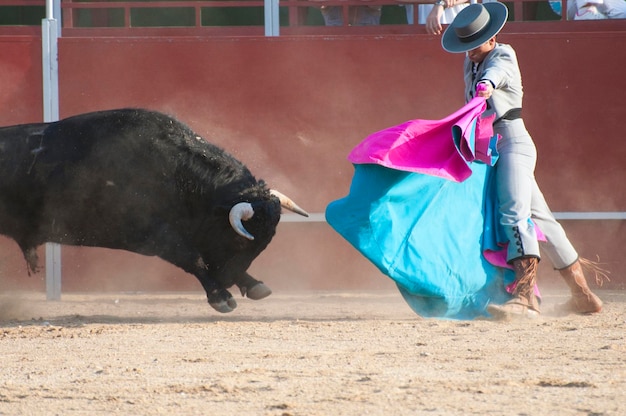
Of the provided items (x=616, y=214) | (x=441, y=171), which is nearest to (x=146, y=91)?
(x=441, y=171)

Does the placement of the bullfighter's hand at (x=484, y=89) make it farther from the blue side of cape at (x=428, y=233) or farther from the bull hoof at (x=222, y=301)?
the bull hoof at (x=222, y=301)

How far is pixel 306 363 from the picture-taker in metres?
4.03

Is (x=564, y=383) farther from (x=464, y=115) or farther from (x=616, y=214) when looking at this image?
(x=616, y=214)

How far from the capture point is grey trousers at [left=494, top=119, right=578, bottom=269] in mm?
5000

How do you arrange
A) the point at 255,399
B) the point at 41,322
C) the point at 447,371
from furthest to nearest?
the point at 41,322, the point at 447,371, the point at 255,399

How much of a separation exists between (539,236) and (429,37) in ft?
6.96

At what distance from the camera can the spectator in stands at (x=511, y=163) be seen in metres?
4.99

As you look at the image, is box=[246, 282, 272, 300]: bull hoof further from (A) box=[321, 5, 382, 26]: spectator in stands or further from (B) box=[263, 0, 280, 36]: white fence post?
(A) box=[321, 5, 382, 26]: spectator in stands

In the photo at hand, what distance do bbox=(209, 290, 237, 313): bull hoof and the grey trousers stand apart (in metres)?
1.48

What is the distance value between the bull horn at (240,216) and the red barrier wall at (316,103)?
1.50 metres

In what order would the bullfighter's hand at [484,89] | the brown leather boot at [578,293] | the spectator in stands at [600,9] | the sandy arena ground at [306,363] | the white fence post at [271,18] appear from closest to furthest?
the sandy arena ground at [306,363] < the bullfighter's hand at [484,89] < the brown leather boot at [578,293] < the white fence post at [271,18] < the spectator in stands at [600,9]

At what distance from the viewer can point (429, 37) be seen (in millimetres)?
6863

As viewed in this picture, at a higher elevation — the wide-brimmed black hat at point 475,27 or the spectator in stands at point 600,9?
the spectator in stands at point 600,9

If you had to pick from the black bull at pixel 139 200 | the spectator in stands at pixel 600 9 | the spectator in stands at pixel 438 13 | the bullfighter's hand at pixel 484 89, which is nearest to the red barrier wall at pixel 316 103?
the spectator in stands at pixel 438 13
